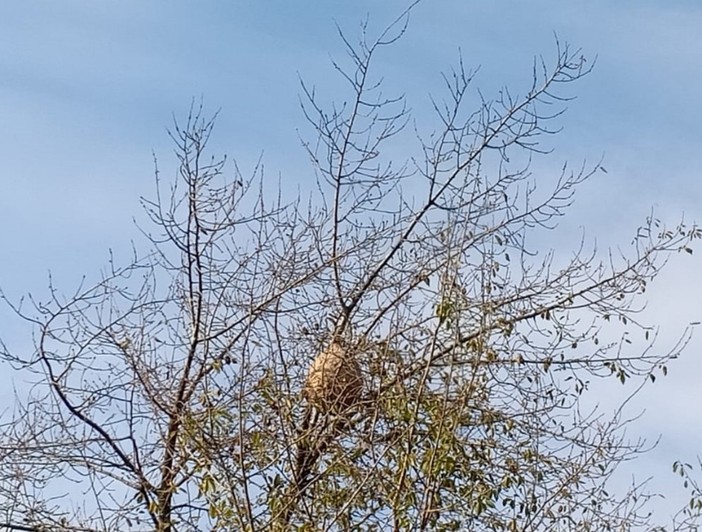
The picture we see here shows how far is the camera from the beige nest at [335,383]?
5734 millimetres

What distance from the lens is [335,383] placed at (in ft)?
18.8

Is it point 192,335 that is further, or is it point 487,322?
point 192,335

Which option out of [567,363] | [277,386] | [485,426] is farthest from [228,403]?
[567,363]

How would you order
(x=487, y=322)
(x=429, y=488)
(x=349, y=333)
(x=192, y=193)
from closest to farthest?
(x=429, y=488)
(x=487, y=322)
(x=349, y=333)
(x=192, y=193)

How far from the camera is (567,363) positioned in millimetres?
6367

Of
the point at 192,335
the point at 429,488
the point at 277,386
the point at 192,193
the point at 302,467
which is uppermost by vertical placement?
the point at 192,193

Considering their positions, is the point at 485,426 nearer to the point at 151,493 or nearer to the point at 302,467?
the point at 302,467

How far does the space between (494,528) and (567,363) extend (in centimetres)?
105

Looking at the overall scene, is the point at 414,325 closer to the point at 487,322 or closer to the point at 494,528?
the point at 487,322

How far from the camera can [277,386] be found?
19.1ft

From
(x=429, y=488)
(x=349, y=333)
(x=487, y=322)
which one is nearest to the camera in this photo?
(x=429, y=488)

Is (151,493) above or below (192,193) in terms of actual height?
below

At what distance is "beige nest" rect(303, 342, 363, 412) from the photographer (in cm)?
573

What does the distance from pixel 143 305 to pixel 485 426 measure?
5.89 ft
